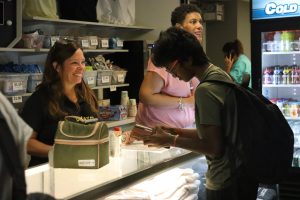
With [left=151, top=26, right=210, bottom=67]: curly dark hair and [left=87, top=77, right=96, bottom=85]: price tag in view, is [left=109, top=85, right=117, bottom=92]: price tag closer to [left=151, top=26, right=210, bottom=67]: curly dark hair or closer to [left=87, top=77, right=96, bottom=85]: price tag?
[left=87, top=77, right=96, bottom=85]: price tag

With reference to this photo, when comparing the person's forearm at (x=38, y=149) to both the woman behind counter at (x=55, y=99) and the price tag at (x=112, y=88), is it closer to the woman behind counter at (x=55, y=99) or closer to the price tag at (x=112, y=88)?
the woman behind counter at (x=55, y=99)

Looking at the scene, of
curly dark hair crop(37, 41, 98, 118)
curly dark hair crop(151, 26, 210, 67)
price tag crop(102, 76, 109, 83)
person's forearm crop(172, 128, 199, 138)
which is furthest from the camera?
price tag crop(102, 76, 109, 83)

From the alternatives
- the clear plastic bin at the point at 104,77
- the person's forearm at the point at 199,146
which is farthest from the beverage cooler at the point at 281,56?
the person's forearm at the point at 199,146

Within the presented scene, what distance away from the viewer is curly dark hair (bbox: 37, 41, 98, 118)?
2.94 metres

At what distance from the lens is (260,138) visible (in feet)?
6.12

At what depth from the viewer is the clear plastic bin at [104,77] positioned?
5.04 m

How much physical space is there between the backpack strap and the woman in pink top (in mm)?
1925

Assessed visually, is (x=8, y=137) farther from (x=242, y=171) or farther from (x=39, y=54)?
(x=39, y=54)

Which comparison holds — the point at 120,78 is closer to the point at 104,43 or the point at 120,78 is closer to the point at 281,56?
the point at 104,43

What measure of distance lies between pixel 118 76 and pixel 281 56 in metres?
1.94

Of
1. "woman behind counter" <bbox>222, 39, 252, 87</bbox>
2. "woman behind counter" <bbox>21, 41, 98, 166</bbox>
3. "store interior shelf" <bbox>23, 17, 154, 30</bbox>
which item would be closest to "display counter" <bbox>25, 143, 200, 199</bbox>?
"woman behind counter" <bbox>21, 41, 98, 166</bbox>

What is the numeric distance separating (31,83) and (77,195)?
8.71 feet

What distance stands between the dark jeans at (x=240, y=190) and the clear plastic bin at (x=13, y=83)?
2.48m

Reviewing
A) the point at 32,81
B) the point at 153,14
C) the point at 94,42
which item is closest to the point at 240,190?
the point at 32,81
